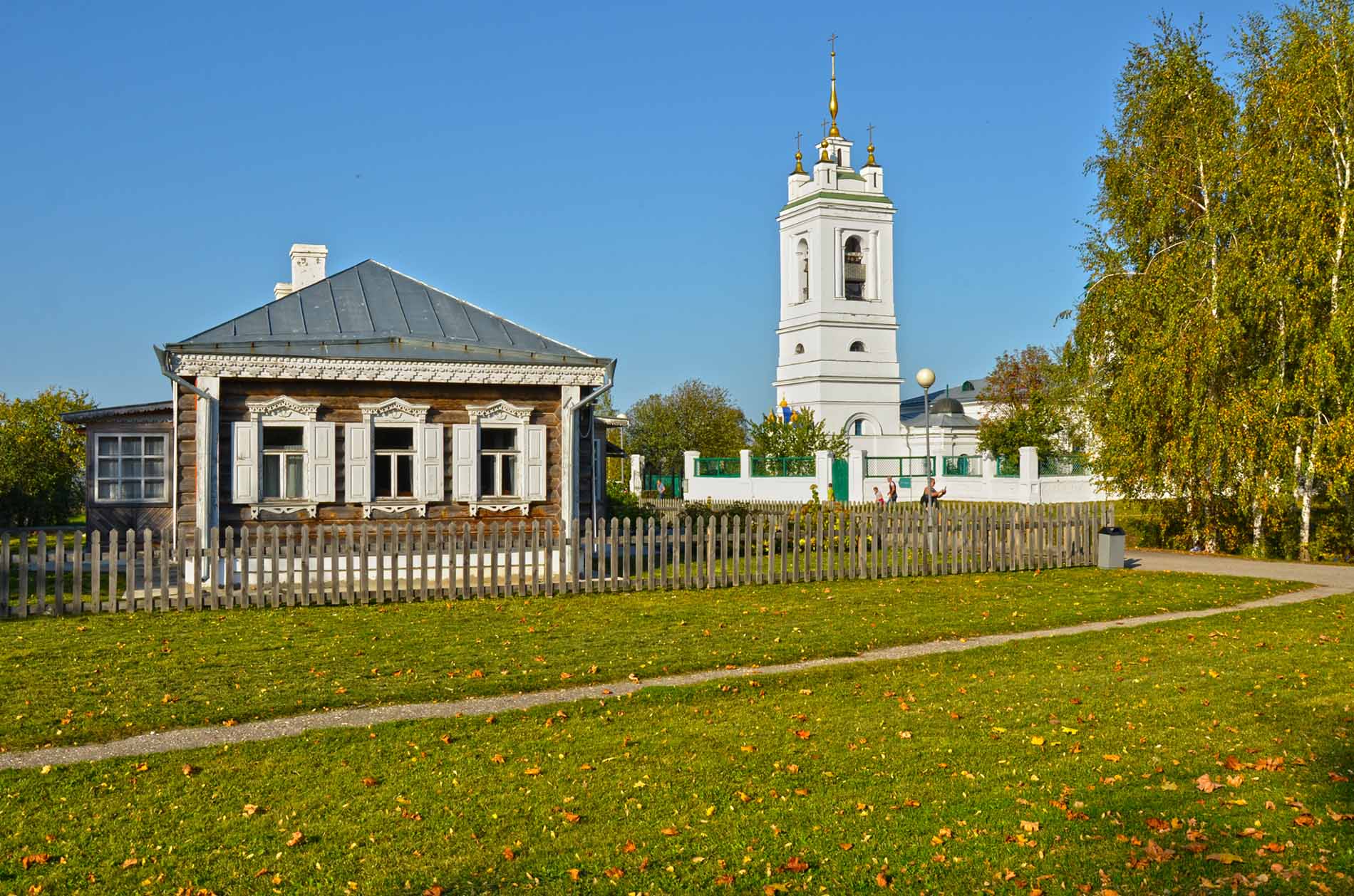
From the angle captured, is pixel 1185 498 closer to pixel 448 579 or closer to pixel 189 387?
pixel 448 579

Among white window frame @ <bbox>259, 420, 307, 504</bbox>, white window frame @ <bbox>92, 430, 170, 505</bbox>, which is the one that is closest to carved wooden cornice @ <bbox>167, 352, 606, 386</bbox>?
white window frame @ <bbox>259, 420, 307, 504</bbox>

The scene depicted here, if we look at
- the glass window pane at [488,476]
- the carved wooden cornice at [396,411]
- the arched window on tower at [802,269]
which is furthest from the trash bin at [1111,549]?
the arched window on tower at [802,269]

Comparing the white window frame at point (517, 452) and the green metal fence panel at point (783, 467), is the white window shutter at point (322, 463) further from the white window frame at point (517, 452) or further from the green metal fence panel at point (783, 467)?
the green metal fence panel at point (783, 467)

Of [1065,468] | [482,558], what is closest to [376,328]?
[482,558]

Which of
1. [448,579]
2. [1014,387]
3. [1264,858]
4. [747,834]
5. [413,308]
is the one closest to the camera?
[1264,858]

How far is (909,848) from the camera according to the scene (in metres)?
6.06

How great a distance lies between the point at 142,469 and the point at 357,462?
9.86 metres

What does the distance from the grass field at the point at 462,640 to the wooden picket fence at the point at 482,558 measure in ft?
1.67

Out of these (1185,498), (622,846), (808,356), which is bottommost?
(622,846)

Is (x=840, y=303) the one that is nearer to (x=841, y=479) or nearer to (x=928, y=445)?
(x=841, y=479)

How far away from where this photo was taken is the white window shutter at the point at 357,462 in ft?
62.8

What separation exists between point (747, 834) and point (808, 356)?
6203 cm

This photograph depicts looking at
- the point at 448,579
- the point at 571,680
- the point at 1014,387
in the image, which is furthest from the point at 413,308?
the point at 1014,387

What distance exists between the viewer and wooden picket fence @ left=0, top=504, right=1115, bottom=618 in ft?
51.6
